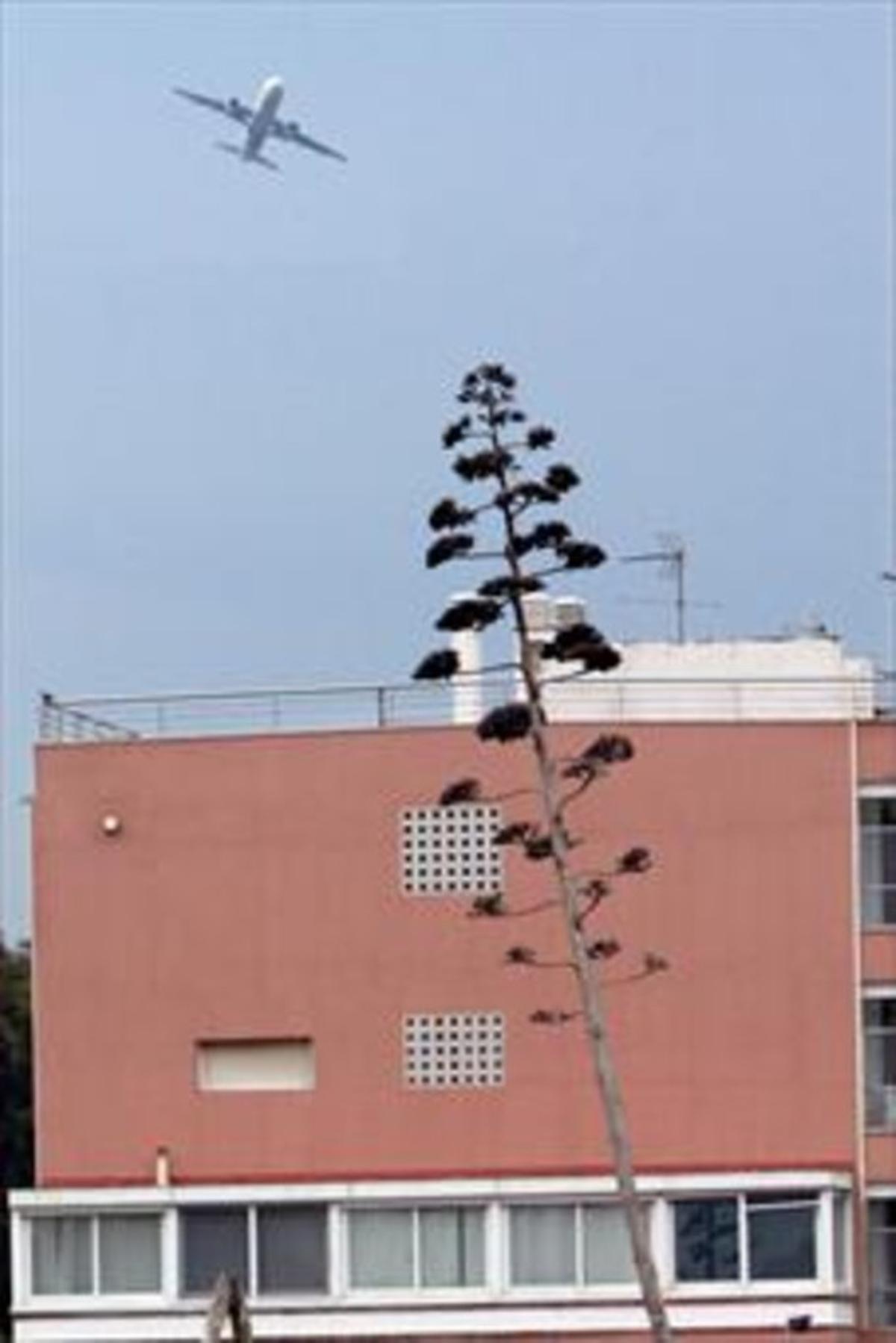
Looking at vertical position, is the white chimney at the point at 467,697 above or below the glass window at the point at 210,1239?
above

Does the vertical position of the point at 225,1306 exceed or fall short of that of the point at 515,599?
it falls short

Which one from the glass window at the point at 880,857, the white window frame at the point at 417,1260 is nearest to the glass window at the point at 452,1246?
the white window frame at the point at 417,1260

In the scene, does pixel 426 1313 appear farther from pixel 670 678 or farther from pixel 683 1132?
pixel 670 678

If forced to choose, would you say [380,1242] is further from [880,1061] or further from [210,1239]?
[880,1061]

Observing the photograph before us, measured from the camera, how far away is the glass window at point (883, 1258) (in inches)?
2148

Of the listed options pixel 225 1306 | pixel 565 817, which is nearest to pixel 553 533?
pixel 225 1306

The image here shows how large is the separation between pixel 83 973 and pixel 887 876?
31.3 ft

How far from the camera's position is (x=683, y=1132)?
54.8 metres

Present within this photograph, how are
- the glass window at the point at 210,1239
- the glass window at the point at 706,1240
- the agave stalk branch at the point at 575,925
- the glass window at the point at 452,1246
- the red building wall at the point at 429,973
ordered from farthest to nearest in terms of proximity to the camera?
the red building wall at the point at 429,973
the glass window at the point at 210,1239
the glass window at the point at 452,1246
the glass window at the point at 706,1240
the agave stalk branch at the point at 575,925

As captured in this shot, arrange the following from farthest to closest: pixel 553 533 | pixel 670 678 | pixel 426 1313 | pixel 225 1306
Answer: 1. pixel 670 678
2. pixel 426 1313
3. pixel 225 1306
4. pixel 553 533

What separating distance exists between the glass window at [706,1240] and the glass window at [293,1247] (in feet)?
13.3

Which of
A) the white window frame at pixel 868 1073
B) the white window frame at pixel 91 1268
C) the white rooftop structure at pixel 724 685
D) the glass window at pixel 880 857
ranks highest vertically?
the white rooftop structure at pixel 724 685

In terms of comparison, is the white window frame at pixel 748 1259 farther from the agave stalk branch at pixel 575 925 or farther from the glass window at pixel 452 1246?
the agave stalk branch at pixel 575 925

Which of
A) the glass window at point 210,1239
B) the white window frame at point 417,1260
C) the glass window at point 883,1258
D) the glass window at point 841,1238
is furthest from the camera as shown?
the glass window at point 883,1258
